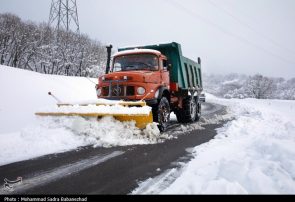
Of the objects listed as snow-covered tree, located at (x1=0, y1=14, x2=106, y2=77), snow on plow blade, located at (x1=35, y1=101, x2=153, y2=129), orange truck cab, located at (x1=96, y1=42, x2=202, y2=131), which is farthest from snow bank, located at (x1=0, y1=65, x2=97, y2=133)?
snow-covered tree, located at (x1=0, y1=14, x2=106, y2=77)

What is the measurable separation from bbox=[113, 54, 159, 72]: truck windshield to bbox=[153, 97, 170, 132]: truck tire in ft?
3.98

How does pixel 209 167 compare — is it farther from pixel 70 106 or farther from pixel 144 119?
pixel 70 106

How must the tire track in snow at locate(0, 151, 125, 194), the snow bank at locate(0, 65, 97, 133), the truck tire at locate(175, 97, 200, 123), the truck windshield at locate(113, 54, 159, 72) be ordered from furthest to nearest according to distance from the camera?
1. the truck tire at locate(175, 97, 200, 123)
2. the snow bank at locate(0, 65, 97, 133)
3. the truck windshield at locate(113, 54, 159, 72)
4. the tire track in snow at locate(0, 151, 125, 194)

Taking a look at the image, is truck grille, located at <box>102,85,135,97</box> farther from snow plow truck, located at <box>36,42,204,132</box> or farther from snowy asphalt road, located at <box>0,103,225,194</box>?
snowy asphalt road, located at <box>0,103,225,194</box>

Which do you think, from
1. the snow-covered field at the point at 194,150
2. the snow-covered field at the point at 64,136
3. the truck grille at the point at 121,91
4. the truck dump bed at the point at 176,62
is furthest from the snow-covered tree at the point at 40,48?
the snow-covered field at the point at 64,136

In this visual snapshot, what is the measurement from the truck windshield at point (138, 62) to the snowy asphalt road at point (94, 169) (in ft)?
11.2

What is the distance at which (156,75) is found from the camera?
963 cm

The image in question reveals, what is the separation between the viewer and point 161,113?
30.7ft

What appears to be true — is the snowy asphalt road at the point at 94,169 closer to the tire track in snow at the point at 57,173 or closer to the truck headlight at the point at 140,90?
the tire track in snow at the point at 57,173

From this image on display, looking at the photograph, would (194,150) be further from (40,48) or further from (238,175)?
(40,48)

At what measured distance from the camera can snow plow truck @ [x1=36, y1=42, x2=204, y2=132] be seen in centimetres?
770

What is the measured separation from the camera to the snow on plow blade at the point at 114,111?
744 centimetres

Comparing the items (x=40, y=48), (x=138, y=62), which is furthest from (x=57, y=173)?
(x=40, y=48)

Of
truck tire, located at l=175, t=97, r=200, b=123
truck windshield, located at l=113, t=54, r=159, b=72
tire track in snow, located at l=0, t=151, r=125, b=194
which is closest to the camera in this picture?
tire track in snow, located at l=0, t=151, r=125, b=194
